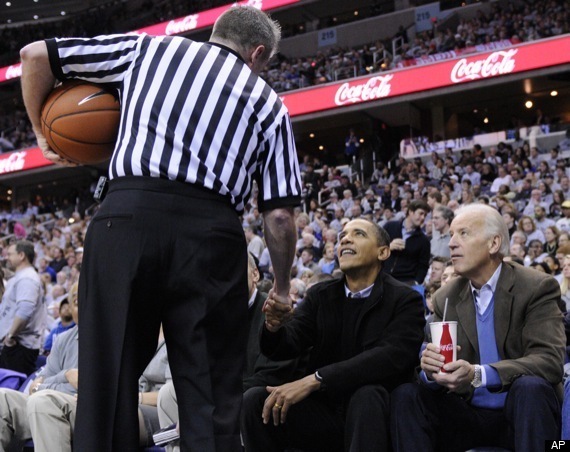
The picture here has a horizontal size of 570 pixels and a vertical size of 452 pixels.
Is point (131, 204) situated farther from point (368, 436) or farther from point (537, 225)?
point (537, 225)

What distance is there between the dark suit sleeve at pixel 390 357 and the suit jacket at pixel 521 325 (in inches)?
7.9

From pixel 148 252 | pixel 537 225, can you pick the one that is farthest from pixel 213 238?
pixel 537 225

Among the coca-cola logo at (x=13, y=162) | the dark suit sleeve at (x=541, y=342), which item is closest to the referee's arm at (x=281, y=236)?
the dark suit sleeve at (x=541, y=342)

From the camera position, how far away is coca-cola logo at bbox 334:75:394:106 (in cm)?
2169

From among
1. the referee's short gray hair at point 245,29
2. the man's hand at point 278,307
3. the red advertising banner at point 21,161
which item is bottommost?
the man's hand at point 278,307

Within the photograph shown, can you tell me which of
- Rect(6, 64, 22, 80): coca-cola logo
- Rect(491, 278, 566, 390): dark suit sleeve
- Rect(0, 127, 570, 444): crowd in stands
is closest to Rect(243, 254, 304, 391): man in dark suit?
Rect(491, 278, 566, 390): dark suit sleeve

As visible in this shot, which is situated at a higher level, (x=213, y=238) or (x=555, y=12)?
(x=555, y=12)

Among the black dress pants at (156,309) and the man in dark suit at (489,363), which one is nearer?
the black dress pants at (156,309)

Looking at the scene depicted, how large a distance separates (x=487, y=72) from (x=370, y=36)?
778cm

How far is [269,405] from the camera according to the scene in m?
3.66

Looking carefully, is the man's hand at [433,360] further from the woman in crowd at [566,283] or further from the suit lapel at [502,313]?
the woman in crowd at [566,283]

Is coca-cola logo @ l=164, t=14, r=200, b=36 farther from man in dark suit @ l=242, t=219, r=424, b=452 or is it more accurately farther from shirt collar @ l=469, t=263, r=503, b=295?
shirt collar @ l=469, t=263, r=503, b=295

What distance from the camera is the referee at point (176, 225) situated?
2.50 m

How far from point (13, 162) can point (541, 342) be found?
27592mm
